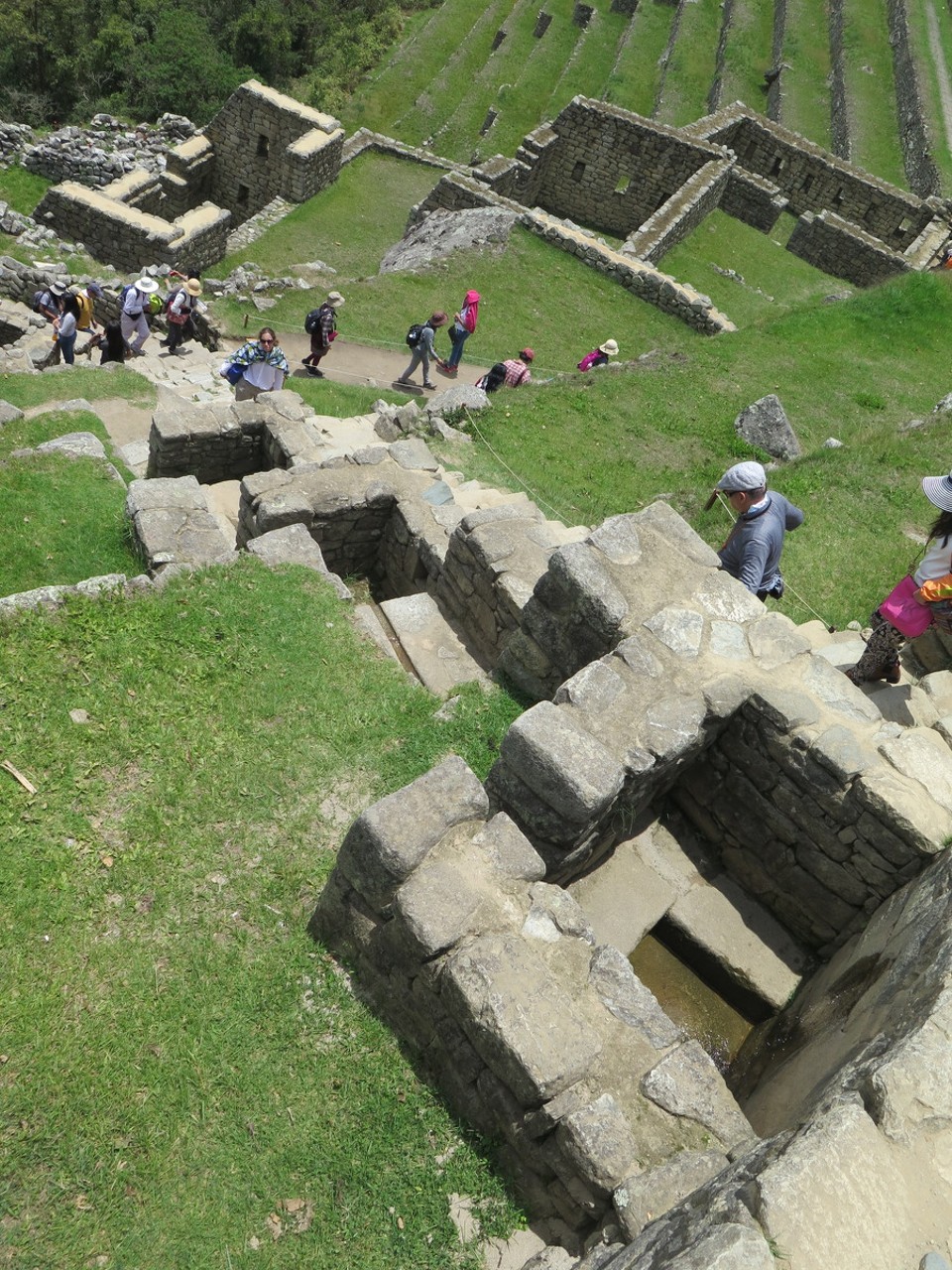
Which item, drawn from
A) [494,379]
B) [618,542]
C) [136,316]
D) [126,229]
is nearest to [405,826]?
[618,542]

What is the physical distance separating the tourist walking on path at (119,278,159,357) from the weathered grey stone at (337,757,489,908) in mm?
14601

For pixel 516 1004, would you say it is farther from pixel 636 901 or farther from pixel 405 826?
pixel 636 901

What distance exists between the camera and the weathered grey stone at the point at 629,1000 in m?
5.42

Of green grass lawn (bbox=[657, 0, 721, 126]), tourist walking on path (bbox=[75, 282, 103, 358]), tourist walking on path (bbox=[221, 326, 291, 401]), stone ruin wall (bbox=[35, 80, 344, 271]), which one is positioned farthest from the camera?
green grass lawn (bbox=[657, 0, 721, 126])

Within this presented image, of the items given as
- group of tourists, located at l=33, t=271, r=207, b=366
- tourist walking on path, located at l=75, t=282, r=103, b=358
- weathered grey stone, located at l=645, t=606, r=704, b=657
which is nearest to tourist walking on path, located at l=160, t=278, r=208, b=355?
group of tourists, located at l=33, t=271, r=207, b=366

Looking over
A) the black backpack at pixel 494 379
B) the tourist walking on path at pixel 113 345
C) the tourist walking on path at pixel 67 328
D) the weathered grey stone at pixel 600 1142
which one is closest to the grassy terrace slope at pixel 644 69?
the black backpack at pixel 494 379

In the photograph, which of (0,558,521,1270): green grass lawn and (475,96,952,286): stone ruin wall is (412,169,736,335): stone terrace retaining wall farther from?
(0,558,521,1270): green grass lawn

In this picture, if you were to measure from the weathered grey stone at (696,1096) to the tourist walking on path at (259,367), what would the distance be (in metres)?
12.0

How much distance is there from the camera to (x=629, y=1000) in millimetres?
5488

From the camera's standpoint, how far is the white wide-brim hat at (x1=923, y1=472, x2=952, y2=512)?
7.36 m

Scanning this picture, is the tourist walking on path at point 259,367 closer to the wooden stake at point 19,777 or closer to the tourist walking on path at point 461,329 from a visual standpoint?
the tourist walking on path at point 461,329

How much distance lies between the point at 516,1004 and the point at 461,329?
16.0m

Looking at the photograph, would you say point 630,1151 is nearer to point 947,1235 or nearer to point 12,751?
point 947,1235

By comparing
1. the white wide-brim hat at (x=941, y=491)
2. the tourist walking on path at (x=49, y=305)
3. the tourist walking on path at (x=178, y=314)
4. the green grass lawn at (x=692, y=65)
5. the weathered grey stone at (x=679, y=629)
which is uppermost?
the green grass lawn at (x=692, y=65)
